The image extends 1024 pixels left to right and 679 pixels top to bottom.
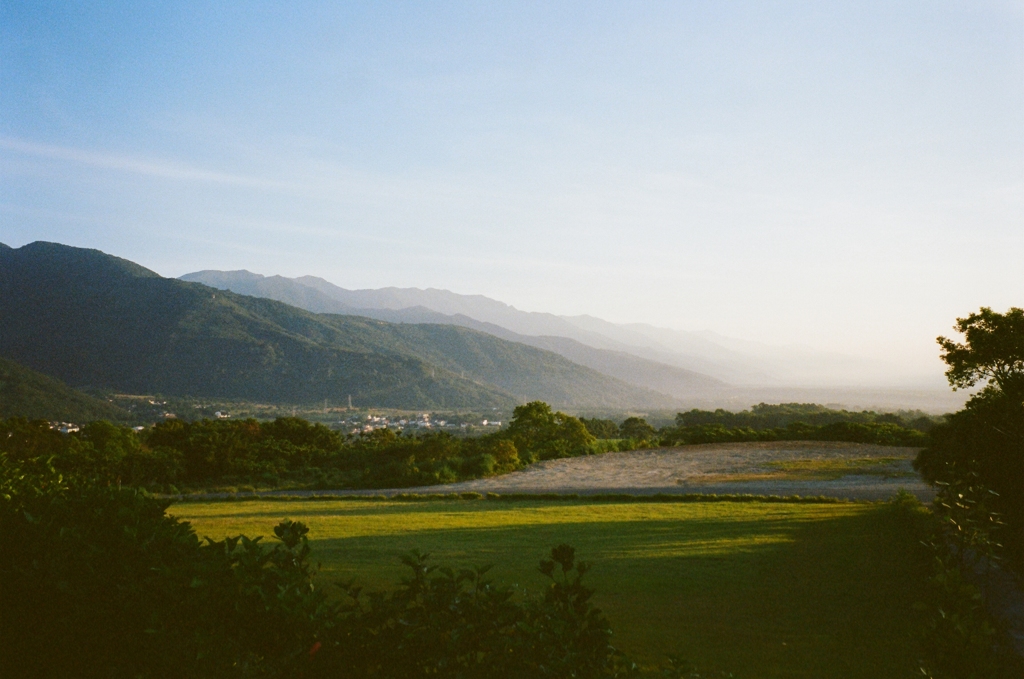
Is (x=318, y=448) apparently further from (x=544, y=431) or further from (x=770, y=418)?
(x=770, y=418)

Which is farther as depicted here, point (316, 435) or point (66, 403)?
point (66, 403)

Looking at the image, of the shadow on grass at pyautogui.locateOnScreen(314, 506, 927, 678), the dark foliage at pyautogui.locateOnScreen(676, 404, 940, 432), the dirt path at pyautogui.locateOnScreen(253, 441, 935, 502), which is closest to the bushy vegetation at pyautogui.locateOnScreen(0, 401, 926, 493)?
the dirt path at pyautogui.locateOnScreen(253, 441, 935, 502)

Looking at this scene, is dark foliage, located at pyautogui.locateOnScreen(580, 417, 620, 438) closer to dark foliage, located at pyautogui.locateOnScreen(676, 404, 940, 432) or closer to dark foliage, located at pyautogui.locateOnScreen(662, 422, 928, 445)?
dark foliage, located at pyautogui.locateOnScreen(676, 404, 940, 432)

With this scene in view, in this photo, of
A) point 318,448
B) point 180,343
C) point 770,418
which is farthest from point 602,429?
point 180,343

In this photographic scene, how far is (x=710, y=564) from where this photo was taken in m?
7.33

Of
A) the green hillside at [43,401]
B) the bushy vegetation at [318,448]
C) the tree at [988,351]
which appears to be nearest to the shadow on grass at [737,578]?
the tree at [988,351]

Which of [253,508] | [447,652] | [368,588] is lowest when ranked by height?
[253,508]

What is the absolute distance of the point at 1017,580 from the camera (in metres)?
5.80

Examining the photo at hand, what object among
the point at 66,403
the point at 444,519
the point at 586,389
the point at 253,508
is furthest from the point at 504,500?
the point at 586,389

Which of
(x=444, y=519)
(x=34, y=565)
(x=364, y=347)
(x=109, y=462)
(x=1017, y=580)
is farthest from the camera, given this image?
(x=364, y=347)

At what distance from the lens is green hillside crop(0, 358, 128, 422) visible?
1836 inches

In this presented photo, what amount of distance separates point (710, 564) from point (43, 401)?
183ft

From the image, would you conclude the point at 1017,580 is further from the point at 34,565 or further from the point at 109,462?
the point at 109,462

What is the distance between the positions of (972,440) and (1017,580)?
168cm
